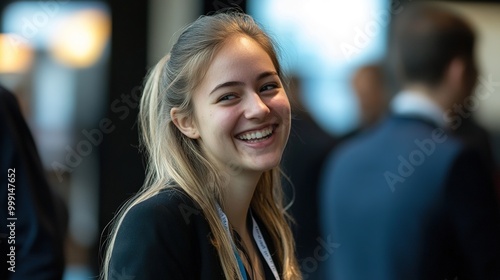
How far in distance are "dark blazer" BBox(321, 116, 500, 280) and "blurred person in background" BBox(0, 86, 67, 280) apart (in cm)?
106

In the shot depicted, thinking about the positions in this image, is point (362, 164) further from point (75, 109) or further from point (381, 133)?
point (75, 109)

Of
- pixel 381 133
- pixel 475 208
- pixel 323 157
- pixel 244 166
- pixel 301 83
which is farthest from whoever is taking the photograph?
pixel 301 83

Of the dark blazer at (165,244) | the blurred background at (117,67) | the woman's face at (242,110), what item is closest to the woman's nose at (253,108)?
the woman's face at (242,110)

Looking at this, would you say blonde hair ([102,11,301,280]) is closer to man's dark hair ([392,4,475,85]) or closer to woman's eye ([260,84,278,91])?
woman's eye ([260,84,278,91])

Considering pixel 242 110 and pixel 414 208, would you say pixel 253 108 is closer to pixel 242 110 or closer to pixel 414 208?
pixel 242 110

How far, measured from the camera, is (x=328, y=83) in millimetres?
4926

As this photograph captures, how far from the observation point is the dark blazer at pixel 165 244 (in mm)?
1893

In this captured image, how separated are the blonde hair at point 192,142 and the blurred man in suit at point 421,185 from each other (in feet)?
2.05

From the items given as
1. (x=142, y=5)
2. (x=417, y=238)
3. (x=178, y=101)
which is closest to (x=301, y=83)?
(x=142, y=5)

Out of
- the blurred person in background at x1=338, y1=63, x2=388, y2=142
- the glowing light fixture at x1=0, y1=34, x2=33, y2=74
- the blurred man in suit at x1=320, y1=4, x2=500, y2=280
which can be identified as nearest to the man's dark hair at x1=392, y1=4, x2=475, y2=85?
the blurred man in suit at x1=320, y1=4, x2=500, y2=280

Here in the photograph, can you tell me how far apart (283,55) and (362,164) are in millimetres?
817

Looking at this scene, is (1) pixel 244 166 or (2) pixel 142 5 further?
(2) pixel 142 5

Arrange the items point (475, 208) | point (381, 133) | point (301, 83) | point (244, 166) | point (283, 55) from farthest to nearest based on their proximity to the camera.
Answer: point (301, 83)
point (381, 133)
point (475, 208)
point (283, 55)
point (244, 166)

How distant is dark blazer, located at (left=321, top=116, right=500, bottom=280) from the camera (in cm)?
287
